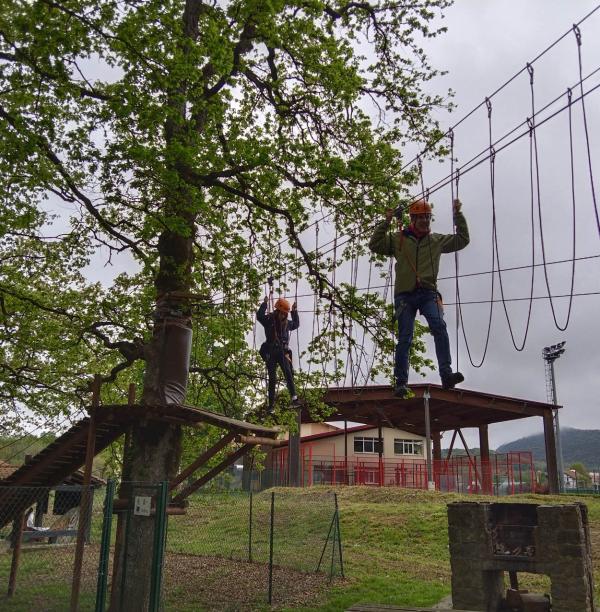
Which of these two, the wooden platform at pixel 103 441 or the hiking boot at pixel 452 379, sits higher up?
the hiking boot at pixel 452 379

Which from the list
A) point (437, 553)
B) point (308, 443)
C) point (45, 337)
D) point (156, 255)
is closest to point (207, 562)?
point (437, 553)

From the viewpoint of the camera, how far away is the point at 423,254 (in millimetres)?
7625

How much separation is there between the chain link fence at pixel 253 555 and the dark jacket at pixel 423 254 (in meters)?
6.68

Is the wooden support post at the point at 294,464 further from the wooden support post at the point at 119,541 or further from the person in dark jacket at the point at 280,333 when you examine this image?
the wooden support post at the point at 119,541

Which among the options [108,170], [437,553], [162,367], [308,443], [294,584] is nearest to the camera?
[108,170]

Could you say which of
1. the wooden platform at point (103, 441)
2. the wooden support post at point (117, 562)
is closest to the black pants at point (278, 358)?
the wooden platform at point (103, 441)

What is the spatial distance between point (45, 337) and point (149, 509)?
335 inches

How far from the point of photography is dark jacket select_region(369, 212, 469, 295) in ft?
24.7

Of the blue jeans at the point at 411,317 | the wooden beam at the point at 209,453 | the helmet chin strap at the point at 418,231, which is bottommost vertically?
the wooden beam at the point at 209,453

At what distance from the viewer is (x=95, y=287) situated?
66.8ft

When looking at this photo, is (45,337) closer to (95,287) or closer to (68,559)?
(95,287)

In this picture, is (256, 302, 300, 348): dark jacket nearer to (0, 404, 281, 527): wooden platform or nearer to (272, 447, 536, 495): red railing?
(0, 404, 281, 527): wooden platform

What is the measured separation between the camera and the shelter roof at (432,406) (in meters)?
28.8

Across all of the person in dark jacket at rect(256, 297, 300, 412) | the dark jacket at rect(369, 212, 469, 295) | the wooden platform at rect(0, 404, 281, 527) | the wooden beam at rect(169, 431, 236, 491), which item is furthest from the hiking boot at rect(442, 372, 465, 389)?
the person in dark jacket at rect(256, 297, 300, 412)
